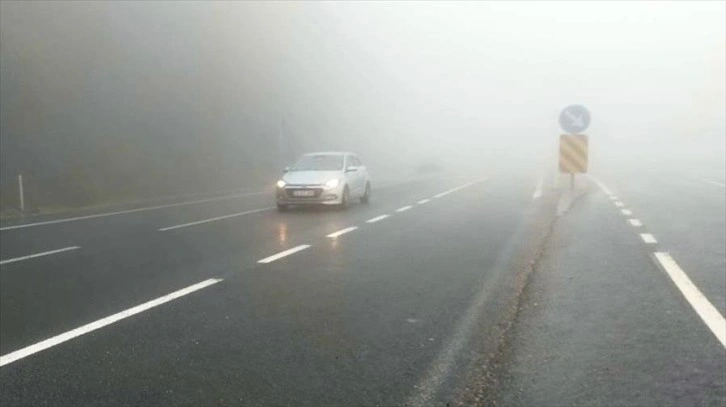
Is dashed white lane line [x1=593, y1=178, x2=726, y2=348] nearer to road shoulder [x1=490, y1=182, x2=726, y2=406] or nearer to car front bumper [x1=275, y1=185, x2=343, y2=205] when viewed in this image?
road shoulder [x1=490, y1=182, x2=726, y2=406]

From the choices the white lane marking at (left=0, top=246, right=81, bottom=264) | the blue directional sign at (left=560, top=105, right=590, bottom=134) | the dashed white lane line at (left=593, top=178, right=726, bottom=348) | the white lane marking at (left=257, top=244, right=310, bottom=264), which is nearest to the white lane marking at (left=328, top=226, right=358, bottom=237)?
the white lane marking at (left=257, top=244, right=310, bottom=264)

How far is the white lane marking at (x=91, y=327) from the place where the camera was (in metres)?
5.27

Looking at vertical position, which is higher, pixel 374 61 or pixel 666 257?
pixel 374 61

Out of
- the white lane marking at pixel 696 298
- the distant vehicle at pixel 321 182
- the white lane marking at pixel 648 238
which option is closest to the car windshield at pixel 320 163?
the distant vehicle at pixel 321 182

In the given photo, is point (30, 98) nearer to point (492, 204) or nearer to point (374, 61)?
point (492, 204)

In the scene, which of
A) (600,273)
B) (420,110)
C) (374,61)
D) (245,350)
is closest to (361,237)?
(600,273)

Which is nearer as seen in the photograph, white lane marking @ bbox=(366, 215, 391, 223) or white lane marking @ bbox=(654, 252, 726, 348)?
white lane marking @ bbox=(654, 252, 726, 348)

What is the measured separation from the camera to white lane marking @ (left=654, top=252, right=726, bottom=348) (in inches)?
227

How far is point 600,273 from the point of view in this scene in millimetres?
8367

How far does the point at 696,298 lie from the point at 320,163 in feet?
43.3

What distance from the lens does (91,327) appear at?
605cm

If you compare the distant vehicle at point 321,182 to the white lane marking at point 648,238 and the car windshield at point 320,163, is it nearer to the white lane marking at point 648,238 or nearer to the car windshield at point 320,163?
the car windshield at point 320,163

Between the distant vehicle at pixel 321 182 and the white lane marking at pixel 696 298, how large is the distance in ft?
30.8

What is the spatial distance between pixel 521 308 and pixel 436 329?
44.0 inches
